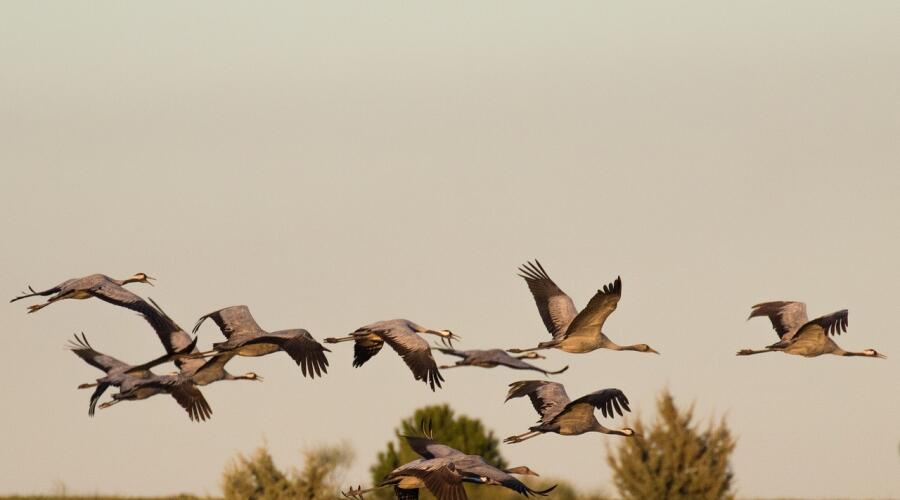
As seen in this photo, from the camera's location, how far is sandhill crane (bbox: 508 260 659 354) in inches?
1048

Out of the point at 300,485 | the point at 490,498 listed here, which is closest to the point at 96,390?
the point at 300,485

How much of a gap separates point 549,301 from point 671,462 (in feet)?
73.3

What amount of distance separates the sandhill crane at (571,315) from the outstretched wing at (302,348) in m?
3.92

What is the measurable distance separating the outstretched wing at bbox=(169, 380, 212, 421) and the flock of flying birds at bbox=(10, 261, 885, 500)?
0.02m

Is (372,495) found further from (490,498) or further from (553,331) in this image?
(553,331)

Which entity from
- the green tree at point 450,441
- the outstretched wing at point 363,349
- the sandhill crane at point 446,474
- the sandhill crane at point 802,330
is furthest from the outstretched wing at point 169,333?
the green tree at point 450,441

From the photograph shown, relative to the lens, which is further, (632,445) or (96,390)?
(632,445)

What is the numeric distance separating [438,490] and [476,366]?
394cm

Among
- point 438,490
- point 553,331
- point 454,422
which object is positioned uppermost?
point 454,422

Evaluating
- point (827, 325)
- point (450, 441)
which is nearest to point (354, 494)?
point (827, 325)

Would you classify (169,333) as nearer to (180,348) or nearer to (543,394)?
(180,348)

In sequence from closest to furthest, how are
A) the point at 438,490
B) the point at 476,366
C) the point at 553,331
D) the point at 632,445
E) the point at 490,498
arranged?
the point at 438,490
the point at 476,366
the point at 553,331
the point at 490,498
the point at 632,445

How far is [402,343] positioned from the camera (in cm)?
2603

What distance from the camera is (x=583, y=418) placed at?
27359 millimetres
